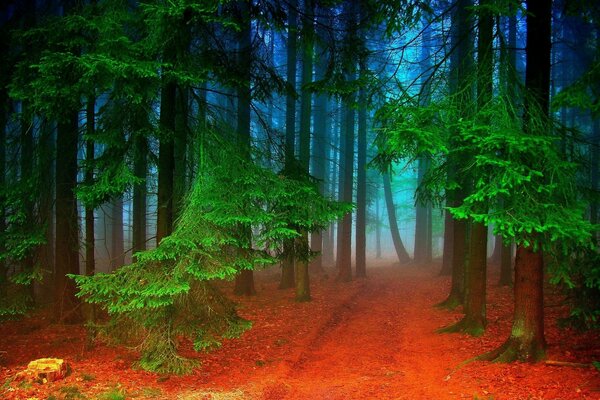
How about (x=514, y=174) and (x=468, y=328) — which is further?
(x=468, y=328)

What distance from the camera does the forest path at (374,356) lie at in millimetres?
8250


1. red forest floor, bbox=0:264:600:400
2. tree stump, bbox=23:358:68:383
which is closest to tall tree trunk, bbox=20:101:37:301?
red forest floor, bbox=0:264:600:400

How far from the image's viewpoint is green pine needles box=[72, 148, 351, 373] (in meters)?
7.51

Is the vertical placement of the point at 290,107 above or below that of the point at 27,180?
above

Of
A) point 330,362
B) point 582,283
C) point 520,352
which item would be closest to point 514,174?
point 582,283

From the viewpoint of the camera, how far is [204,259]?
306 inches

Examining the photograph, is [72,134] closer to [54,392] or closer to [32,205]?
[32,205]

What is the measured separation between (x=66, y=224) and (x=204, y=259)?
6.26 m

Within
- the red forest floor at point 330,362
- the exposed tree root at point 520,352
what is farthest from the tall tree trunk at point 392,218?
the exposed tree root at point 520,352

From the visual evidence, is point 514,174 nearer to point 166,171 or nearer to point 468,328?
point 468,328

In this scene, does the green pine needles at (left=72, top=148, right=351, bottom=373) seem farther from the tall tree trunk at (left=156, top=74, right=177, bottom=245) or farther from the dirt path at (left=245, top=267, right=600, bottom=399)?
the dirt path at (left=245, top=267, right=600, bottom=399)

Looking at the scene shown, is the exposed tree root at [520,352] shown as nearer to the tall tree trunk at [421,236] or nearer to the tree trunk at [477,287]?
the tree trunk at [477,287]

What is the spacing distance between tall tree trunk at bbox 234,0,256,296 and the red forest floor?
163cm

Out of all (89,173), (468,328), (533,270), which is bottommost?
(468,328)
